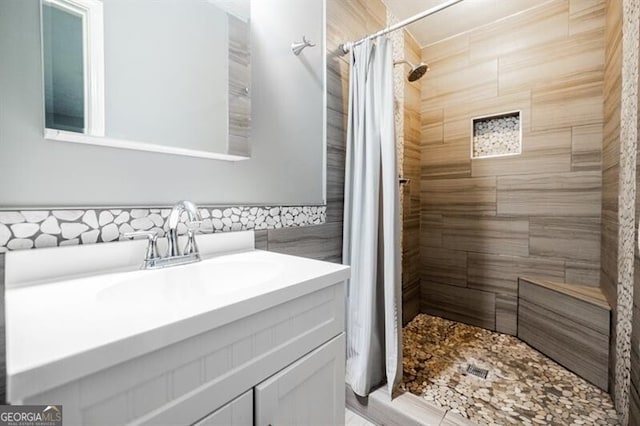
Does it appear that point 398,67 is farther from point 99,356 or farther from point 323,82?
point 99,356

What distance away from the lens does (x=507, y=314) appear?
2.01 m

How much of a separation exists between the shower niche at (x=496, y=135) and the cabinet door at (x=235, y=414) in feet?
7.54

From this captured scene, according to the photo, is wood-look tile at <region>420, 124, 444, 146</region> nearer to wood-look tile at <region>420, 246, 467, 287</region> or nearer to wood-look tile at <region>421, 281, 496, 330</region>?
wood-look tile at <region>420, 246, 467, 287</region>

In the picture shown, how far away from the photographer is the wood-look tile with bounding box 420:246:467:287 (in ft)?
7.30

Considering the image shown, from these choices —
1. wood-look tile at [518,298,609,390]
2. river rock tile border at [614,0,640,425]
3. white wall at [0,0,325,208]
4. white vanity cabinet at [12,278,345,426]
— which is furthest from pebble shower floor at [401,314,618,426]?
white wall at [0,0,325,208]

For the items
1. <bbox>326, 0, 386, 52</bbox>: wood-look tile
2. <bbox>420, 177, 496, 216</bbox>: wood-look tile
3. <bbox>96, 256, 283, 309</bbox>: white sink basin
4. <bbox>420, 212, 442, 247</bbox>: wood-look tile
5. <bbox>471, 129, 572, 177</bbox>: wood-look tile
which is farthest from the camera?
<bbox>420, 212, 442, 247</bbox>: wood-look tile

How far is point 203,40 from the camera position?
0.98m

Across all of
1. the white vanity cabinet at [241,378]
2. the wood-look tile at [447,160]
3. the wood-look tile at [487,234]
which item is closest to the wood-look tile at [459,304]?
the wood-look tile at [487,234]

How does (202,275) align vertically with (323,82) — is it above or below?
below

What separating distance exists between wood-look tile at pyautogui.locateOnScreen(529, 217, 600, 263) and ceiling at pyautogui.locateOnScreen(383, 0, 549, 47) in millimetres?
1520

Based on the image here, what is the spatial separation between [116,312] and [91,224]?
0.41m

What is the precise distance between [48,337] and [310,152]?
117 centimetres

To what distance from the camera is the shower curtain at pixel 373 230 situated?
1.27 m

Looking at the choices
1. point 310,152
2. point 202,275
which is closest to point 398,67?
point 310,152
